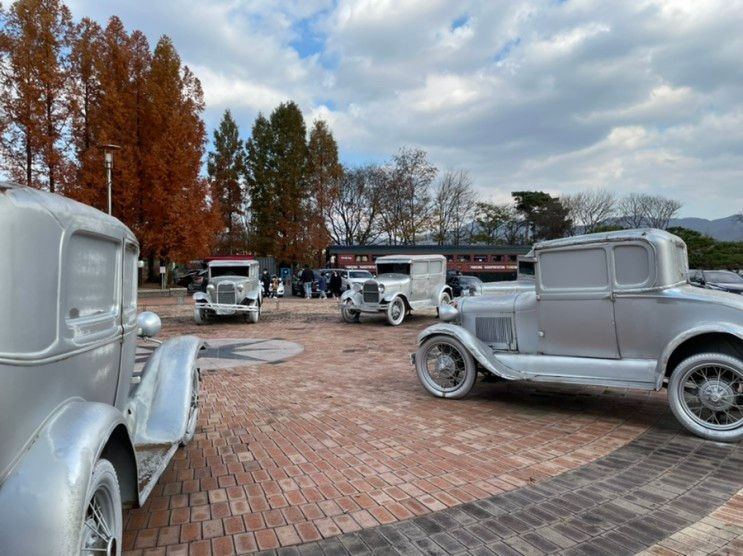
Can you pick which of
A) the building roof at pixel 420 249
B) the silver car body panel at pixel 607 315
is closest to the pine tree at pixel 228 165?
the building roof at pixel 420 249

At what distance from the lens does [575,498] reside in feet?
9.56

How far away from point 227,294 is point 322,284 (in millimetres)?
12162

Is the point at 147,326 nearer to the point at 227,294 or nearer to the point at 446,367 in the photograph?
the point at 446,367

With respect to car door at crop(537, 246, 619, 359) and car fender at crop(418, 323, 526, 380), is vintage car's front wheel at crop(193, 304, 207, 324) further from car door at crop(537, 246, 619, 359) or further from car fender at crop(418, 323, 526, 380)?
car door at crop(537, 246, 619, 359)

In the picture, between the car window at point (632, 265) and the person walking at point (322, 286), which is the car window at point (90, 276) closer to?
the car window at point (632, 265)

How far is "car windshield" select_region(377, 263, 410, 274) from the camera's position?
1420 cm

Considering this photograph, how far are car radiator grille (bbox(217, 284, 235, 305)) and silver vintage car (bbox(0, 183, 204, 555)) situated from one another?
11.3 meters

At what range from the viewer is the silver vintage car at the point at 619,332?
3881 millimetres

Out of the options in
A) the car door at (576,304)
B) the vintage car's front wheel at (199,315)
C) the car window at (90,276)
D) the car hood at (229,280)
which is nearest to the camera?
the car window at (90,276)

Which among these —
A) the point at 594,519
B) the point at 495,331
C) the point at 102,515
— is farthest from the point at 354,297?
the point at 102,515

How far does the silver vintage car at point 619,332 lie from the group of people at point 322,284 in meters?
19.0

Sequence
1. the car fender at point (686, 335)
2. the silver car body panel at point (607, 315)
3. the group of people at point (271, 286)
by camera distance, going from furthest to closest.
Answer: the group of people at point (271, 286), the silver car body panel at point (607, 315), the car fender at point (686, 335)

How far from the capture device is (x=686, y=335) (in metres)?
3.89

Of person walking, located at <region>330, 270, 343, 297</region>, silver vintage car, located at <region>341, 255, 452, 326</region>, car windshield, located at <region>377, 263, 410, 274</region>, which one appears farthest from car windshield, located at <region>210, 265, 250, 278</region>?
person walking, located at <region>330, 270, 343, 297</region>
